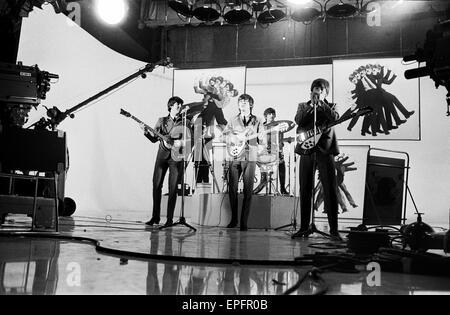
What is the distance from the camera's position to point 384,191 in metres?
4.63

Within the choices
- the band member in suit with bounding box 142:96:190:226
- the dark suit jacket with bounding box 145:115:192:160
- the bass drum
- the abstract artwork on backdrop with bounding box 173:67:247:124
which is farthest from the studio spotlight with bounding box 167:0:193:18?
the bass drum

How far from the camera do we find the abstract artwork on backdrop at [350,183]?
8016mm

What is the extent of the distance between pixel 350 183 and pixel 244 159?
11.8ft

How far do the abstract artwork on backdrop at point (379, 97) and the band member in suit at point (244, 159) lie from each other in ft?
11.3

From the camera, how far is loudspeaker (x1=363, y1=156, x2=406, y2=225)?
4566mm

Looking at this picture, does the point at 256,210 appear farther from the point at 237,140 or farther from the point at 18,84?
the point at 18,84

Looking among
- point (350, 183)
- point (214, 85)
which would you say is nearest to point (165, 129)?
point (214, 85)

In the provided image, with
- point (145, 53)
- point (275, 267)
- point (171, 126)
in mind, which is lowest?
point (275, 267)
